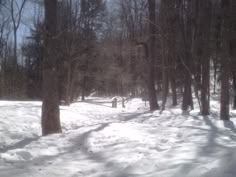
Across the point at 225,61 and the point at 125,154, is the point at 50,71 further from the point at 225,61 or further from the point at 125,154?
the point at 225,61

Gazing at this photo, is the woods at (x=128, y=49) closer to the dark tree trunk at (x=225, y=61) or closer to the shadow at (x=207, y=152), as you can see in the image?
the dark tree trunk at (x=225, y=61)

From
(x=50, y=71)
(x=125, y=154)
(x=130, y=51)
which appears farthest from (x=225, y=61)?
(x=130, y=51)

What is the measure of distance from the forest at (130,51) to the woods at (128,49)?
0.09 feet

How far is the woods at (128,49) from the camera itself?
833 centimetres

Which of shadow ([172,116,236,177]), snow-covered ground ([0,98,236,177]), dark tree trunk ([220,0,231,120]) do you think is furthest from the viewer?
dark tree trunk ([220,0,231,120])

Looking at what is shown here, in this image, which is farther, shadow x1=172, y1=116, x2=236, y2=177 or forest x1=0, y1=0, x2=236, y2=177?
forest x1=0, y1=0, x2=236, y2=177

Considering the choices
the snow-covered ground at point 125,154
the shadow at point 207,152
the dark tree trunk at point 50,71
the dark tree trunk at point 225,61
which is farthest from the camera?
the dark tree trunk at point 225,61

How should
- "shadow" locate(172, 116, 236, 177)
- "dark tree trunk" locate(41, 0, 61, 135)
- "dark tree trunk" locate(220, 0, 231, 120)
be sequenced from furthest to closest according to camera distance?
"dark tree trunk" locate(220, 0, 231, 120) < "dark tree trunk" locate(41, 0, 61, 135) < "shadow" locate(172, 116, 236, 177)

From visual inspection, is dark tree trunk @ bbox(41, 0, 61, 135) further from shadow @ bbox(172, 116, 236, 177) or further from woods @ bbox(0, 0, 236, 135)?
shadow @ bbox(172, 116, 236, 177)

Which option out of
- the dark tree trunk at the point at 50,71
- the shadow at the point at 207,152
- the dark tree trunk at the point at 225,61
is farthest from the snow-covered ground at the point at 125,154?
the dark tree trunk at the point at 225,61

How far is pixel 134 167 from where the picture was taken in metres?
4.66

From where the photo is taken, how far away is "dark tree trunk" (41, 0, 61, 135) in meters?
7.89

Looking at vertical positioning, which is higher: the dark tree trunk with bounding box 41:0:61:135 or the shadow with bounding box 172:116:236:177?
the dark tree trunk with bounding box 41:0:61:135

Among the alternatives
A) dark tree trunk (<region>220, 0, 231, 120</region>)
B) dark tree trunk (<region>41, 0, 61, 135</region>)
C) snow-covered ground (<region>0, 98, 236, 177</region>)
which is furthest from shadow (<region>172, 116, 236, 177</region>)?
dark tree trunk (<region>220, 0, 231, 120</region>)
